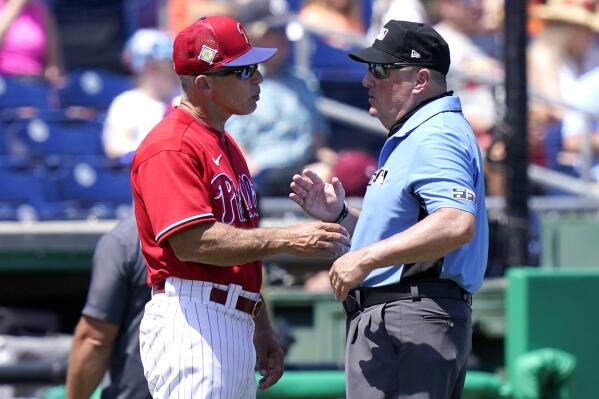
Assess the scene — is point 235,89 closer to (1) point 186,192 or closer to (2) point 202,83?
(2) point 202,83

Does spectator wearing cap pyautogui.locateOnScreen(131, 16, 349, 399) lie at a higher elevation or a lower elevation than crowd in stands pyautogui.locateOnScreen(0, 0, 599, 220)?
lower

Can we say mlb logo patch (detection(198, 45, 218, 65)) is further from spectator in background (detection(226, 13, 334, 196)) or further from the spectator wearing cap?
spectator in background (detection(226, 13, 334, 196))

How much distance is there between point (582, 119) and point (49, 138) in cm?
347

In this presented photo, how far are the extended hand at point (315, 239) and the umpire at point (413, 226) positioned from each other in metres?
0.06

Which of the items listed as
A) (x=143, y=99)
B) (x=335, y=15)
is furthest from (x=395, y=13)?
(x=143, y=99)

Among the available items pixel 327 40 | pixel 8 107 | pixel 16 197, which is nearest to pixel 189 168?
pixel 16 197

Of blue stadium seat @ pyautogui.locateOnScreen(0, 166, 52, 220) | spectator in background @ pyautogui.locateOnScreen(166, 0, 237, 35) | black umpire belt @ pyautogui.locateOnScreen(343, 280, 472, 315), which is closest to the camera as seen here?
black umpire belt @ pyautogui.locateOnScreen(343, 280, 472, 315)

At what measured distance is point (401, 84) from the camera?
12.0 feet

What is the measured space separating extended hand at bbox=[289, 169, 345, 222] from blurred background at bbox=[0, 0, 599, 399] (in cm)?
163

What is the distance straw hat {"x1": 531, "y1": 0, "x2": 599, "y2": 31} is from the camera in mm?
8094

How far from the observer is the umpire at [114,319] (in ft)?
14.2

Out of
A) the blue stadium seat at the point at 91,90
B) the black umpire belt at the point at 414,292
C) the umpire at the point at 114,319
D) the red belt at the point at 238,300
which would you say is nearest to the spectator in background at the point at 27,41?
the blue stadium seat at the point at 91,90

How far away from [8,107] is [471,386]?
146 inches

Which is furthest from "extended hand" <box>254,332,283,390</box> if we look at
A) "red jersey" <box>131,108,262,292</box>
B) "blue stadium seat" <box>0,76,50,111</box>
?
"blue stadium seat" <box>0,76,50,111</box>
